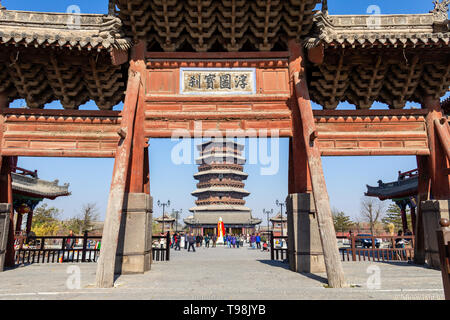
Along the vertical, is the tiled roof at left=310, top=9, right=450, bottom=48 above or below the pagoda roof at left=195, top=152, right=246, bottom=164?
below

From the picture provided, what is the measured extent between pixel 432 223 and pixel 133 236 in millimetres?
7610

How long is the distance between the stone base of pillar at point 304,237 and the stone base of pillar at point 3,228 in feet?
24.3

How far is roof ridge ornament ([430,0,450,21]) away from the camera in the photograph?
26.8 feet

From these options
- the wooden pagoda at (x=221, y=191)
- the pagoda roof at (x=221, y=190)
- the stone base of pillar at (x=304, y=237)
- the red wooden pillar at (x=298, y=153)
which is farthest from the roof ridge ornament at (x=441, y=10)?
the pagoda roof at (x=221, y=190)

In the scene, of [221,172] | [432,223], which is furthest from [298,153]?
[221,172]

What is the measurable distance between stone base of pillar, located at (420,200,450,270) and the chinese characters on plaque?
5544 mm

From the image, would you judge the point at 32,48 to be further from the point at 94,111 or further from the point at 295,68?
the point at 295,68

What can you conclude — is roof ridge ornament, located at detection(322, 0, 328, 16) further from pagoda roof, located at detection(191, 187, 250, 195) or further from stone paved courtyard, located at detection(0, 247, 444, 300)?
pagoda roof, located at detection(191, 187, 250, 195)

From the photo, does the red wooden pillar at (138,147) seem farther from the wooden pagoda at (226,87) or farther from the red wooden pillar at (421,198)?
the red wooden pillar at (421,198)

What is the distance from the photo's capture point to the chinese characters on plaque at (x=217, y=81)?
773 cm

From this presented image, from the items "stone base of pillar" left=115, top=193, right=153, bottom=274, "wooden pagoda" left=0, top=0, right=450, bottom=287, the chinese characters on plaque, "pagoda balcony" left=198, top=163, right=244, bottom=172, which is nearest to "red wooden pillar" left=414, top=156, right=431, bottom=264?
"wooden pagoda" left=0, top=0, right=450, bottom=287
